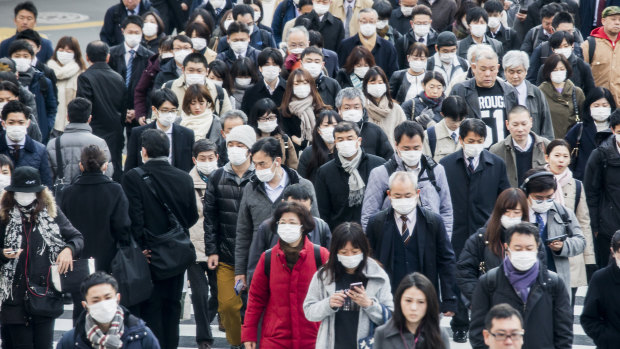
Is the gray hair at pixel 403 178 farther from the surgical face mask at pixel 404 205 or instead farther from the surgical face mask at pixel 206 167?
the surgical face mask at pixel 206 167

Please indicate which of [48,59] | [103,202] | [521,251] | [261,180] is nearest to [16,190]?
[103,202]

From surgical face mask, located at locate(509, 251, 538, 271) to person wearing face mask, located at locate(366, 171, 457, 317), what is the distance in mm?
987

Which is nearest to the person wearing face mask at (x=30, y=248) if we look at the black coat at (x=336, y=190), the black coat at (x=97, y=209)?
the black coat at (x=97, y=209)

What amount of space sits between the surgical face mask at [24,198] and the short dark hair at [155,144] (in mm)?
1181

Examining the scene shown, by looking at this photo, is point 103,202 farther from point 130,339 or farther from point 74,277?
point 130,339

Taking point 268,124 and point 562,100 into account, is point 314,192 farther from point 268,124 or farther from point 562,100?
point 562,100

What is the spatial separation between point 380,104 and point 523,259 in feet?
15.5

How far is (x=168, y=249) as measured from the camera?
35.4 ft

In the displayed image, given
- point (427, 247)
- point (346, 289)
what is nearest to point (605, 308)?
point (427, 247)

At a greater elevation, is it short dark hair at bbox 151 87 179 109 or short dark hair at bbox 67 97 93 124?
short dark hair at bbox 151 87 179 109

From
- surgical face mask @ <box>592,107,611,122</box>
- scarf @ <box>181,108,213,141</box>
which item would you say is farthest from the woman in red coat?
surgical face mask @ <box>592,107,611,122</box>

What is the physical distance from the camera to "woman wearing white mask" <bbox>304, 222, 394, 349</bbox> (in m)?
8.74

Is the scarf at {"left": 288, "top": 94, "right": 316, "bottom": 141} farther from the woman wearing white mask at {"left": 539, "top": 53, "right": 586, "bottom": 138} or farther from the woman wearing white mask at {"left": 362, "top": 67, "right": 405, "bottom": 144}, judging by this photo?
the woman wearing white mask at {"left": 539, "top": 53, "right": 586, "bottom": 138}

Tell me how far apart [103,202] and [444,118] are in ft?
12.6
